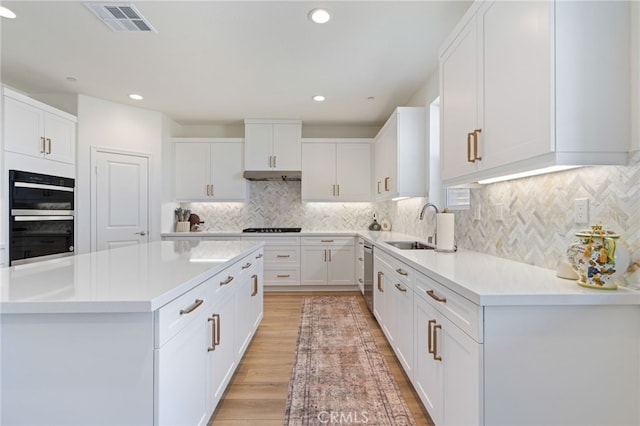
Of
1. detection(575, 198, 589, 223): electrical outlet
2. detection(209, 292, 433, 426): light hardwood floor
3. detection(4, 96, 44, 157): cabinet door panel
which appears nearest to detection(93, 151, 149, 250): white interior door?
detection(4, 96, 44, 157): cabinet door panel

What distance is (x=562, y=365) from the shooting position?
1.05m

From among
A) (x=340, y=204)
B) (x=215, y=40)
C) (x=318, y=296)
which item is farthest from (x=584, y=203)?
(x=340, y=204)

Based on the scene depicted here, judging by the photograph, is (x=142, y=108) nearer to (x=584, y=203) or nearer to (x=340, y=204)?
(x=340, y=204)

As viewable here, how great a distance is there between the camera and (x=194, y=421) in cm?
131

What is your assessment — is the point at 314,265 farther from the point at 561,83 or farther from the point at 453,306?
the point at 561,83

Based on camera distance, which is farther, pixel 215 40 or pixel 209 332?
pixel 215 40

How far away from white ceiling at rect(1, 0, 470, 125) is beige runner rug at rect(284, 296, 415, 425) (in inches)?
102

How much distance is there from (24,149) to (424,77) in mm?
4244

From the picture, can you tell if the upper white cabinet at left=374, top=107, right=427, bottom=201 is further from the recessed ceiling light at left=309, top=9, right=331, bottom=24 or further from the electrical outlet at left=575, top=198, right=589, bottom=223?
the electrical outlet at left=575, top=198, right=589, bottom=223

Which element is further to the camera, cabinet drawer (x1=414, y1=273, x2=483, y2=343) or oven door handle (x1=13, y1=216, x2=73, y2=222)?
oven door handle (x1=13, y1=216, x2=73, y2=222)

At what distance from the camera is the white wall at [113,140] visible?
3.69 metres

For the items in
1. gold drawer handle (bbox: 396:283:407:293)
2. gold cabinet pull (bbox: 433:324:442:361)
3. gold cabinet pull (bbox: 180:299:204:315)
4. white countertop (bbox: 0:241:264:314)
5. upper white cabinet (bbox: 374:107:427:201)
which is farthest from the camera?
upper white cabinet (bbox: 374:107:427:201)

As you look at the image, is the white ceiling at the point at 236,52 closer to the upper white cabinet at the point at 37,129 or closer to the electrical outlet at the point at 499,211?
the upper white cabinet at the point at 37,129

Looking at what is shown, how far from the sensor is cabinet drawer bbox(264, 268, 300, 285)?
4320 millimetres
